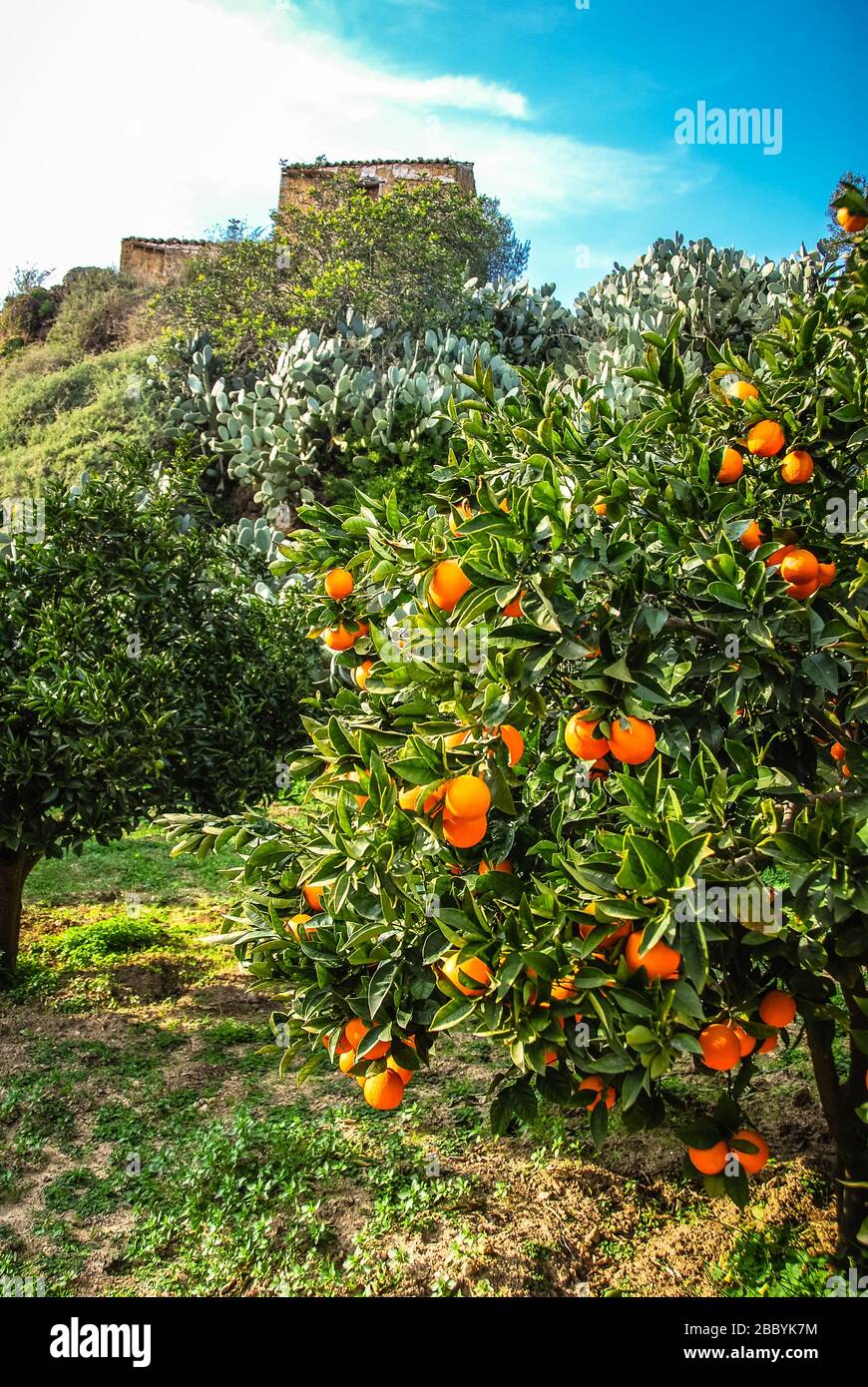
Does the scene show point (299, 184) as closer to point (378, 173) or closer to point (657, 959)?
point (378, 173)

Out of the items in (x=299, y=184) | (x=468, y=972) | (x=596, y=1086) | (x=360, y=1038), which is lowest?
(x=596, y=1086)

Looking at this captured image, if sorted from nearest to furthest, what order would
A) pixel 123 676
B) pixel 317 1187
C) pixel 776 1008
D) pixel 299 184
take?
pixel 776 1008 < pixel 317 1187 < pixel 123 676 < pixel 299 184

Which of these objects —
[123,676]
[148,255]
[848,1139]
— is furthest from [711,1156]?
[148,255]

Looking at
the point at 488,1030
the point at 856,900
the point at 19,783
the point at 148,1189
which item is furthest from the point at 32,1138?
the point at 856,900

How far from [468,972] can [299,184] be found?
2157 cm

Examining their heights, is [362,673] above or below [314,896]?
above

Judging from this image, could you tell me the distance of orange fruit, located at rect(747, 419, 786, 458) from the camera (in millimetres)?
2307

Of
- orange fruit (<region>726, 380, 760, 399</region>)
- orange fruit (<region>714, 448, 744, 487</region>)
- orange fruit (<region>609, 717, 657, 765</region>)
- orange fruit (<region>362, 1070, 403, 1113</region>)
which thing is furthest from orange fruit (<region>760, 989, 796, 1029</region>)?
orange fruit (<region>726, 380, 760, 399</region>)

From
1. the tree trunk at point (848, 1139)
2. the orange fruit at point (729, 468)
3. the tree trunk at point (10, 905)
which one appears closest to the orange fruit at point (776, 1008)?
the tree trunk at point (848, 1139)

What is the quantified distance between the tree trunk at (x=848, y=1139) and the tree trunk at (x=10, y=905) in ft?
11.6

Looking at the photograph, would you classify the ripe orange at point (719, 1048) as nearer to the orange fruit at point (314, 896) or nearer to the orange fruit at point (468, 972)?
the orange fruit at point (468, 972)

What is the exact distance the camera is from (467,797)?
1635 mm

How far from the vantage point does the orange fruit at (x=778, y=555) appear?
2.16 metres

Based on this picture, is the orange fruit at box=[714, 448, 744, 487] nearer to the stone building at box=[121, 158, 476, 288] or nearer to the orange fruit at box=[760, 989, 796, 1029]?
the orange fruit at box=[760, 989, 796, 1029]
